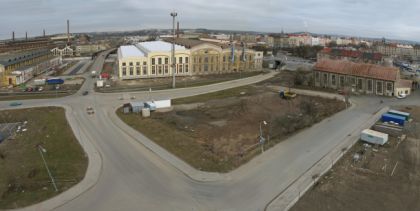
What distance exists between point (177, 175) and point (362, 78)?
147ft

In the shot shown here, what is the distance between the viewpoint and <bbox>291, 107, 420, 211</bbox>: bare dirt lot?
21453mm

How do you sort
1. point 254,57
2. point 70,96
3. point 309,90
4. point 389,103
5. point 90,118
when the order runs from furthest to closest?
point 254,57 → point 309,90 → point 70,96 → point 389,103 → point 90,118

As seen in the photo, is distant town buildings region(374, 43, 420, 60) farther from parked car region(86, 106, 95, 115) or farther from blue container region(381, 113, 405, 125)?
parked car region(86, 106, 95, 115)

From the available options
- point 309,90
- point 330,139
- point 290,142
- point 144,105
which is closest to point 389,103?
point 309,90

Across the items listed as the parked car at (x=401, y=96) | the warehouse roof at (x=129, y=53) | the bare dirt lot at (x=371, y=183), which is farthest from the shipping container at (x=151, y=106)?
the parked car at (x=401, y=96)

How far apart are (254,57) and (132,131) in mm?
55050

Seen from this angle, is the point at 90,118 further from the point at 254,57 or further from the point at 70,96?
the point at 254,57

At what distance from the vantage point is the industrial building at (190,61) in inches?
2842

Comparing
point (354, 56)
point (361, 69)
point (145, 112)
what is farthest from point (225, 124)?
point (354, 56)

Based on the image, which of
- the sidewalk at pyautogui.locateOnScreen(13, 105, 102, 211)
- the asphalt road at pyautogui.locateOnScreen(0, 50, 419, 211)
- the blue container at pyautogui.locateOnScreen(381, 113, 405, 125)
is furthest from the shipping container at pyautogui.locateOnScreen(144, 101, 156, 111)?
the blue container at pyautogui.locateOnScreen(381, 113, 405, 125)

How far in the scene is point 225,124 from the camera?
130 ft

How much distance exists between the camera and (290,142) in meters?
33.0

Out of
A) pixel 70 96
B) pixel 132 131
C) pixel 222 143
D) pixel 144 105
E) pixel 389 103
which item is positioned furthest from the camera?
pixel 70 96

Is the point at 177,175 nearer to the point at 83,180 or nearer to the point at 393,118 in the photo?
the point at 83,180
